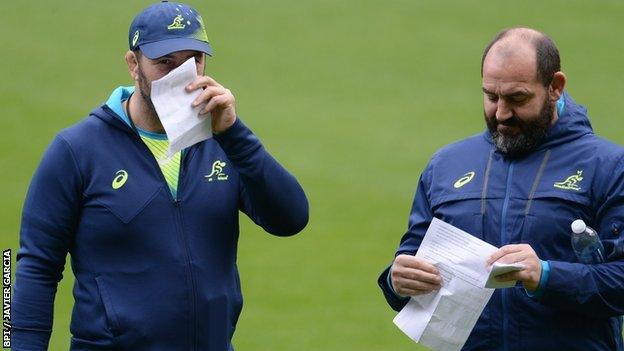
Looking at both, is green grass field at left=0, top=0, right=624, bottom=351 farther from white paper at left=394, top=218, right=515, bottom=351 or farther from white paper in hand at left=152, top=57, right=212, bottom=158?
white paper in hand at left=152, top=57, right=212, bottom=158

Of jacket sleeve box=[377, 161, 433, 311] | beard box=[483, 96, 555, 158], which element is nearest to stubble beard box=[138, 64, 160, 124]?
jacket sleeve box=[377, 161, 433, 311]

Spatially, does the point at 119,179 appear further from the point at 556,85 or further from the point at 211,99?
the point at 556,85

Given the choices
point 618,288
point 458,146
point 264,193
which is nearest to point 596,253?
point 618,288

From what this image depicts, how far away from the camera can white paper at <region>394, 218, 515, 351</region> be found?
424 centimetres

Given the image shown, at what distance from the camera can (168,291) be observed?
4.40m

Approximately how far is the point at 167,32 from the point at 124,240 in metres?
0.70

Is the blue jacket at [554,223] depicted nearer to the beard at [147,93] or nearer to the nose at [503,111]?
the nose at [503,111]

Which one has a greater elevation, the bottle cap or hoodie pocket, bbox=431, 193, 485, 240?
the bottle cap

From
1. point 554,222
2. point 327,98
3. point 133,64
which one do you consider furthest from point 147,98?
point 327,98

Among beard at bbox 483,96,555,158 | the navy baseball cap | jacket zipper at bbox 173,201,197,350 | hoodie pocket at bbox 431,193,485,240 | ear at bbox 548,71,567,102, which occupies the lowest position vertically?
jacket zipper at bbox 173,201,197,350

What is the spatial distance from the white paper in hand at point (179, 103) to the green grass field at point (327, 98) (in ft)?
13.0

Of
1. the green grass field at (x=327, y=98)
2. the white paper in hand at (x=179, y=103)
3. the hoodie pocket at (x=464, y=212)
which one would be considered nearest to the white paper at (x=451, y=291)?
the hoodie pocket at (x=464, y=212)

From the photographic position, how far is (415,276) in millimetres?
4320

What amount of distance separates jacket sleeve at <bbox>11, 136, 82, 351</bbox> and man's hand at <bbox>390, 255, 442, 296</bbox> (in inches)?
42.5
